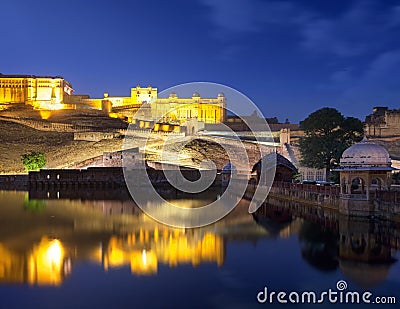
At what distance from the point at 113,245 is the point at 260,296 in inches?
162

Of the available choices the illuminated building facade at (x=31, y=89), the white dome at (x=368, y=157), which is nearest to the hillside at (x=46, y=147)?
the illuminated building facade at (x=31, y=89)

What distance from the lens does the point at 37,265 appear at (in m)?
8.72

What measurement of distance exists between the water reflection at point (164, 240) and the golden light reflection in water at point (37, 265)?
0.05 ft

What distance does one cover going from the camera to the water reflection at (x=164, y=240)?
8.69 m

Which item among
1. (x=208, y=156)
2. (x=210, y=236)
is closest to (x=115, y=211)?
(x=210, y=236)

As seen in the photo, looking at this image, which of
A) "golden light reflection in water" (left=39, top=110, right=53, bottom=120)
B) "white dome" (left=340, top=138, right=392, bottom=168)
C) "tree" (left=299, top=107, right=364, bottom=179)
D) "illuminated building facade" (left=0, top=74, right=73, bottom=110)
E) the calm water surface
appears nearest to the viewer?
the calm water surface

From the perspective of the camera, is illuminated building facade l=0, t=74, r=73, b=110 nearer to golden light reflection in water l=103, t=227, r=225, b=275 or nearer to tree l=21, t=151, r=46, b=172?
tree l=21, t=151, r=46, b=172

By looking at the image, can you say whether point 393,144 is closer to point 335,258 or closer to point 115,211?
point 115,211

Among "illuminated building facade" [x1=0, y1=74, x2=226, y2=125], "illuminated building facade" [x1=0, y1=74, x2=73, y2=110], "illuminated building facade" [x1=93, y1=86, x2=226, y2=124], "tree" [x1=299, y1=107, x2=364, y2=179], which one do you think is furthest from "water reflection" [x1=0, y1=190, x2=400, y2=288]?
"illuminated building facade" [x1=93, y1=86, x2=226, y2=124]

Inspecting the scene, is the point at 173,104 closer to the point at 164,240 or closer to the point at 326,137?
the point at 326,137

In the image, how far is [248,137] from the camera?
47.2 metres

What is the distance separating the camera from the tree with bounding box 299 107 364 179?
970 inches

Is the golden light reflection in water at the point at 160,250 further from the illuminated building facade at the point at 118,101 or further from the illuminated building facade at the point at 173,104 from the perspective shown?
the illuminated building facade at the point at 173,104

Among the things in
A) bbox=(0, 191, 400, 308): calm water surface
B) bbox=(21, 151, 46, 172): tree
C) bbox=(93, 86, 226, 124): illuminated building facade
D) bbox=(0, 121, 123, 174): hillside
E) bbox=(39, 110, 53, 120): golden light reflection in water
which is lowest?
bbox=(0, 191, 400, 308): calm water surface
